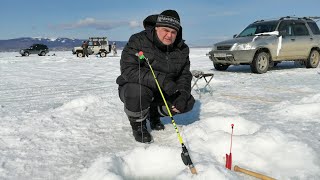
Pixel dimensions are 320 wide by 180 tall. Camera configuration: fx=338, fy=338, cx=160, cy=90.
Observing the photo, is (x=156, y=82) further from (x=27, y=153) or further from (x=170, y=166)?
(x=27, y=153)

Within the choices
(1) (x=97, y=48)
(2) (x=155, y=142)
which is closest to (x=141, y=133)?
(2) (x=155, y=142)

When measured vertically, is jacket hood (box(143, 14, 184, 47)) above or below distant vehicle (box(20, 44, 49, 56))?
above

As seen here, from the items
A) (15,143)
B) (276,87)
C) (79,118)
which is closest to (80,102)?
(79,118)

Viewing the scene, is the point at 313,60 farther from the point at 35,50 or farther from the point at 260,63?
the point at 35,50

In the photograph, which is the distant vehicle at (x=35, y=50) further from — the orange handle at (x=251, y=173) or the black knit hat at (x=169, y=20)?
the orange handle at (x=251, y=173)

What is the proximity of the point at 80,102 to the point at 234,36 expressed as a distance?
26.7 feet

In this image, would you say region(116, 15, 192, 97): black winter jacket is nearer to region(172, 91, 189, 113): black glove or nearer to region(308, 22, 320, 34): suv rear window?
region(172, 91, 189, 113): black glove

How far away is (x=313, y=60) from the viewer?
12852mm

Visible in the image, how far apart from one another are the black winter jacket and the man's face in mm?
49

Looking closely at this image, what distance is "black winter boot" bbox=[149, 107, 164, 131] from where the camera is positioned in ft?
13.9

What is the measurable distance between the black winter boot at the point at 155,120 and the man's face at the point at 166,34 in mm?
950

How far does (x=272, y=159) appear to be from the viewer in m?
3.13

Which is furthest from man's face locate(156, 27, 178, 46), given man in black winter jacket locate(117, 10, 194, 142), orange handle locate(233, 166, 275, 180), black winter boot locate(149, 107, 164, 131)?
orange handle locate(233, 166, 275, 180)

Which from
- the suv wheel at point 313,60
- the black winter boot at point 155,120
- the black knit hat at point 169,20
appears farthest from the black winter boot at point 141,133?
the suv wheel at point 313,60
